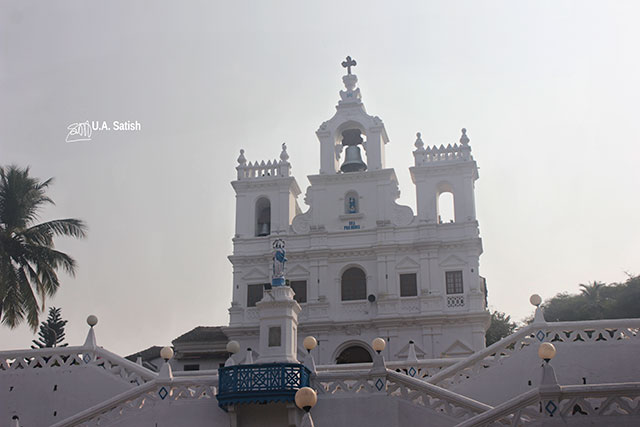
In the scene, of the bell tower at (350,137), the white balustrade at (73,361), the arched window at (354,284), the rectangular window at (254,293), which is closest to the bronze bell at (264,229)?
the rectangular window at (254,293)

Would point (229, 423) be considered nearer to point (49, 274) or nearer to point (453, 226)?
point (49, 274)

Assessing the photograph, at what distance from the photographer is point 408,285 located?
126ft

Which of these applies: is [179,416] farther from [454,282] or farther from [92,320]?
[454,282]

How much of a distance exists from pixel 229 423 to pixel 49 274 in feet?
41.4

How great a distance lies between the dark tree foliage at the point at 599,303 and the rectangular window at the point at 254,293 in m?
27.7

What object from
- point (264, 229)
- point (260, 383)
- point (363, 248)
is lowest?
point (260, 383)

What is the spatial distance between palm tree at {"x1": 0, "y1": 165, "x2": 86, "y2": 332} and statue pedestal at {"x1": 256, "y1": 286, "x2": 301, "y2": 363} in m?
11.1

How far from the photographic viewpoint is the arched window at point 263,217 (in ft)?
137

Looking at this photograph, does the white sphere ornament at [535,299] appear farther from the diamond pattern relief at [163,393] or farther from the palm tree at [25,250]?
the palm tree at [25,250]

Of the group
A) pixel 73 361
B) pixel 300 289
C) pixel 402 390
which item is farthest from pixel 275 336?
pixel 300 289

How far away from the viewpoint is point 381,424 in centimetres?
1889

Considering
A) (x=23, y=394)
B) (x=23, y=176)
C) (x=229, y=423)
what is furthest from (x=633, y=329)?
(x=23, y=176)

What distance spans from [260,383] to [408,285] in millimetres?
19555

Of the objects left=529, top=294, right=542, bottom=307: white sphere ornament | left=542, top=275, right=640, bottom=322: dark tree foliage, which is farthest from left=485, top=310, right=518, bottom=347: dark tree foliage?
left=529, top=294, right=542, bottom=307: white sphere ornament
